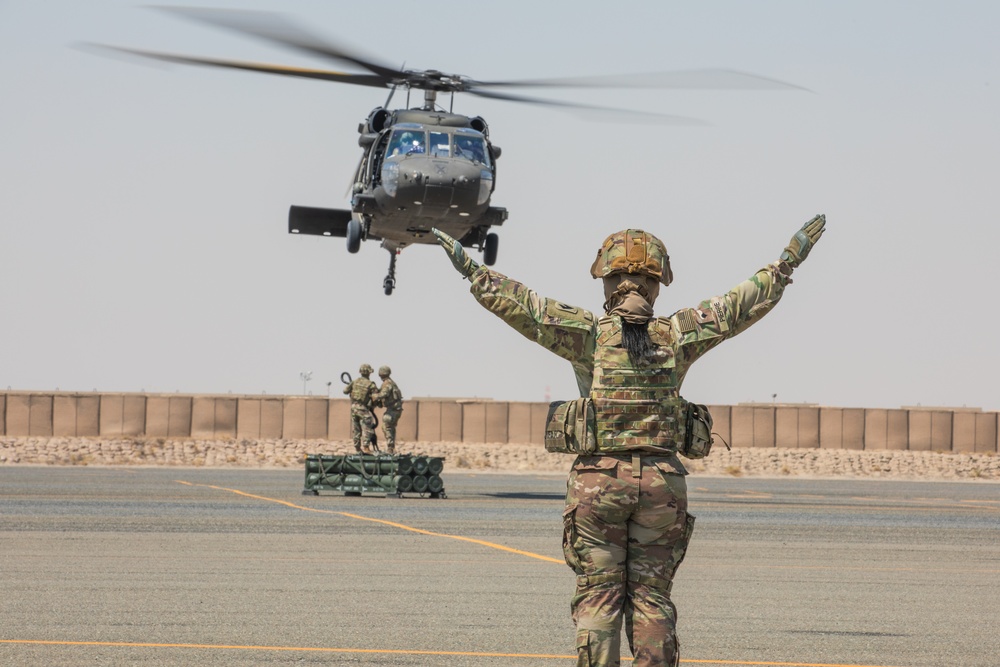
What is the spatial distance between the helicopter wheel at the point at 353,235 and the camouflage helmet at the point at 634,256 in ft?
71.8

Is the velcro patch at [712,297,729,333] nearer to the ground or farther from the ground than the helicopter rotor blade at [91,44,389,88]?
nearer to the ground

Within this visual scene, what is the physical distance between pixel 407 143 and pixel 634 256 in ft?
65.2

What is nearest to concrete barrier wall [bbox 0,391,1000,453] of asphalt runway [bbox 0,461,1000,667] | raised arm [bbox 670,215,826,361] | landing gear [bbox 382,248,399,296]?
landing gear [bbox 382,248,399,296]

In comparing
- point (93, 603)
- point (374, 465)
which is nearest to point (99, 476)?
A: point (374, 465)

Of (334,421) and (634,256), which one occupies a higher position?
(634,256)

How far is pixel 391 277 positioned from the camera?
2917cm

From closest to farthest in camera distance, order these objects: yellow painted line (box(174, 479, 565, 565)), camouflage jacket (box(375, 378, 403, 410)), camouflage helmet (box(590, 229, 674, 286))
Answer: camouflage helmet (box(590, 229, 674, 286)), yellow painted line (box(174, 479, 565, 565)), camouflage jacket (box(375, 378, 403, 410))

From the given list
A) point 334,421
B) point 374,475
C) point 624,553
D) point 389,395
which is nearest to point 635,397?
point 624,553

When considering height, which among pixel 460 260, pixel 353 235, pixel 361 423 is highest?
pixel 353 235

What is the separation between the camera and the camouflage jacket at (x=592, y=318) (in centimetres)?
604

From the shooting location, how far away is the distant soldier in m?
27.6

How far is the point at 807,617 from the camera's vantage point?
1016cm

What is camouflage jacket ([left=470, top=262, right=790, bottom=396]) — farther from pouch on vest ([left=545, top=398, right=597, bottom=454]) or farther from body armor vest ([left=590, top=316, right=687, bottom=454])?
pouch on vest ([left=545, top=398, right=597, bottom=454])

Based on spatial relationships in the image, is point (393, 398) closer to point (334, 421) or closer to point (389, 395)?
point (389, 395)
